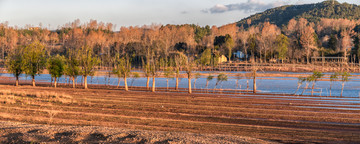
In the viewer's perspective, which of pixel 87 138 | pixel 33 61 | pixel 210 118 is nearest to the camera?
pixel 87 138

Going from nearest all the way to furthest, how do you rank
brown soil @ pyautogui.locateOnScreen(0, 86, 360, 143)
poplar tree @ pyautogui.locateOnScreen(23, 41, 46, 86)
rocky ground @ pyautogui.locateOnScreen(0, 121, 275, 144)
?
rocky ground @ pyautogui.locateOnScreen(0, 121, 275, 144)
brown soil @ pyautogui.locateOnScreen(0, 86, 360, 143)
poplar tree @ pyautogui.locateOnScreen(23, 41, 46, 86)

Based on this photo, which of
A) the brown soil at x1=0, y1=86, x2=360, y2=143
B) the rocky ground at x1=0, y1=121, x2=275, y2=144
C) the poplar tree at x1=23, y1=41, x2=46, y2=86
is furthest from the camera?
the poplar tree at x1=23, y1=41, x2=46, y2=86

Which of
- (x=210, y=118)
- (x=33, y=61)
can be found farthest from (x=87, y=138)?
(x=33, y=61)

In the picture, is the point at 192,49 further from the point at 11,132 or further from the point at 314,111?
the point at 11,132

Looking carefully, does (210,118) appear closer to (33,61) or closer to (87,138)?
(87,138)

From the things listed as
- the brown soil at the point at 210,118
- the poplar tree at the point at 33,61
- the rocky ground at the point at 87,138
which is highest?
the poplar tree at the point at 33,61

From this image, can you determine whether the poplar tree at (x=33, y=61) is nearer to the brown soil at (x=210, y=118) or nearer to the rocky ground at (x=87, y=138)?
the brown soil at (x=210, y=118)

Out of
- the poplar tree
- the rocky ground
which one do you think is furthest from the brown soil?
the poplar tree

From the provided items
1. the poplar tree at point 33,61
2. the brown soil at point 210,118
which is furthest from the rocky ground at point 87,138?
the poplar tree at point 33,61

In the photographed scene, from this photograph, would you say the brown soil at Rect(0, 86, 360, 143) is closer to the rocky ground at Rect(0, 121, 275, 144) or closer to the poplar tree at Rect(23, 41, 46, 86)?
the rocky ground at Rect(0, 121, 275, 144)

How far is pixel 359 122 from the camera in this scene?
23531mm

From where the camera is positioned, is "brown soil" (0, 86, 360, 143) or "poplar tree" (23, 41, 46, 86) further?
"poplar tree" (23, 41, 46, 86)

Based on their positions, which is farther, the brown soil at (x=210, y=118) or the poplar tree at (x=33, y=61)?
the poplar tree at (x=33, y=61)

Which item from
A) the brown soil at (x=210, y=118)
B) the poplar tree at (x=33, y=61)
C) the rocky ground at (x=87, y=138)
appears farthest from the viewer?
the poplar tree at (x=33, y=61)
